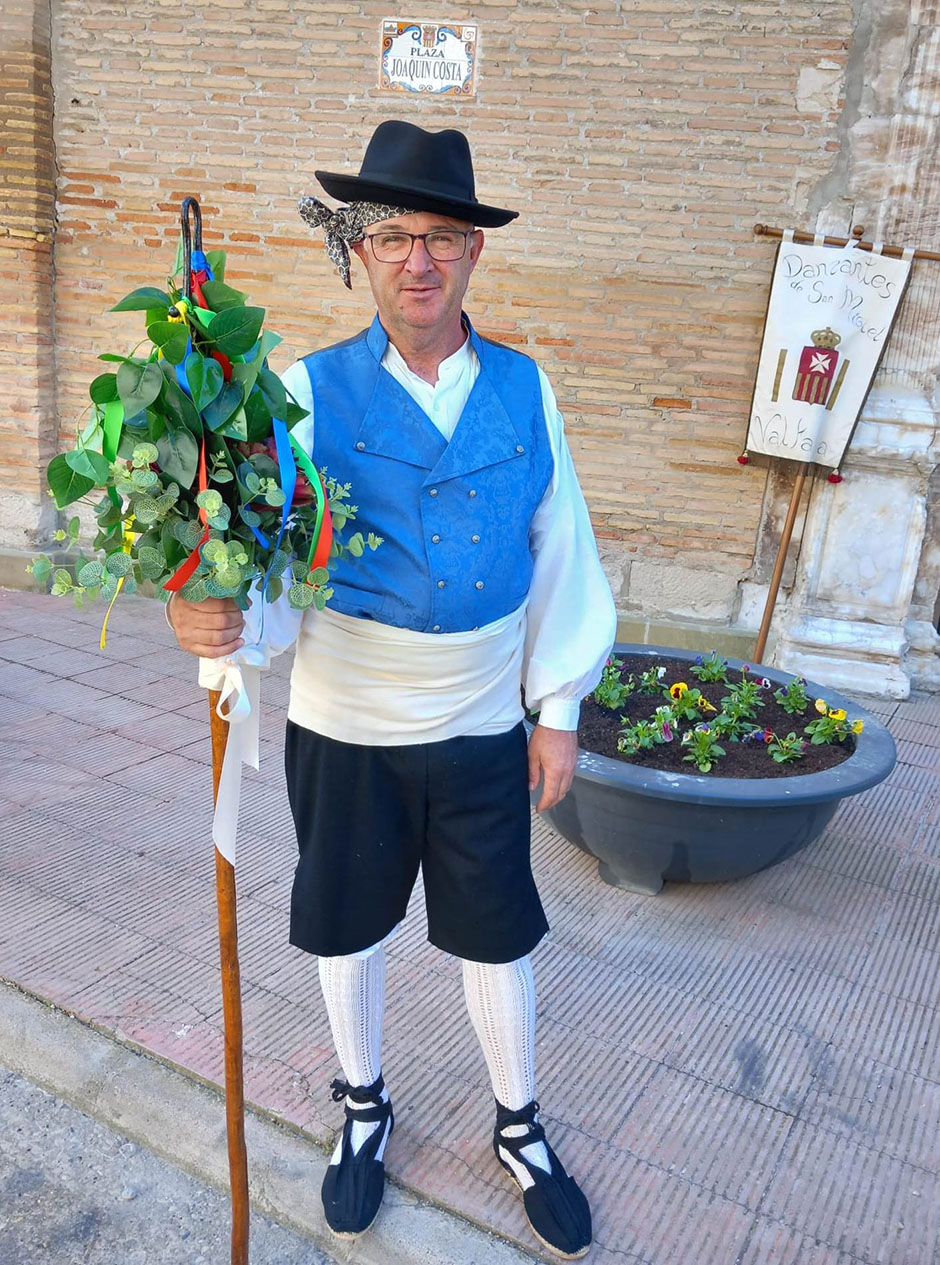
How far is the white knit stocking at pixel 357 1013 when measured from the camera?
2.24 m

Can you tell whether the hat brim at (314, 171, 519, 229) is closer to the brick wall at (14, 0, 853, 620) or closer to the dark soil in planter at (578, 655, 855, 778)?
the dark soil in planter at (578, 655, 855, 778)

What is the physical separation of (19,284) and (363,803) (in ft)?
18.6

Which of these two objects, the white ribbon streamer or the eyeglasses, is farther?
the eyeglasses

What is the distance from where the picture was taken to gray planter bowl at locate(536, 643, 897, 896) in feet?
10.5

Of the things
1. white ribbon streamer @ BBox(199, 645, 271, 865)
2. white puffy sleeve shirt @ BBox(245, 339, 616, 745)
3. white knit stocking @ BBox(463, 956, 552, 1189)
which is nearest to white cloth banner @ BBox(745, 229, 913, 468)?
white puffy sleeve shirt @ BBox(245, 339, 616, 745)

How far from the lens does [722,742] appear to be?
3697mm

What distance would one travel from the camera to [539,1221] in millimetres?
2219

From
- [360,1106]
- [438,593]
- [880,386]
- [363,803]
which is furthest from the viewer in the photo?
[880,386]

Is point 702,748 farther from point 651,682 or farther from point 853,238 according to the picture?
point 853,238

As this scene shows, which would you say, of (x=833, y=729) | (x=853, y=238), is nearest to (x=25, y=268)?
(x=853, y=238)

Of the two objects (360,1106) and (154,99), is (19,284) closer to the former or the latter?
(154,99)

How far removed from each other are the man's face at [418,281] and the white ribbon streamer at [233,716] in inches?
27.3

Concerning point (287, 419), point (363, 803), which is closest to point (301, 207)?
Answer: point (287, 419)

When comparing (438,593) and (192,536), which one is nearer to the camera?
(192,536)
